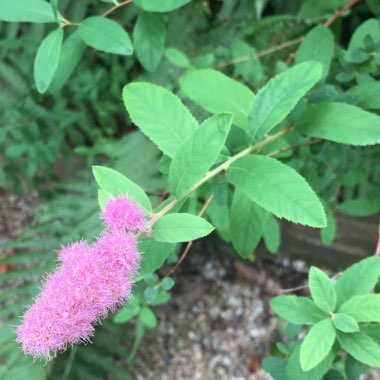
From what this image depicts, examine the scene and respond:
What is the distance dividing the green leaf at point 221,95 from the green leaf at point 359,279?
254mm

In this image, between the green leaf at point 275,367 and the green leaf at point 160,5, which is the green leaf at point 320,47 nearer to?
the green leaf at point 160,5

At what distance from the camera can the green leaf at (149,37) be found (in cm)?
92

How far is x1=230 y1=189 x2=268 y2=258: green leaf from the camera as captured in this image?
0.85 m

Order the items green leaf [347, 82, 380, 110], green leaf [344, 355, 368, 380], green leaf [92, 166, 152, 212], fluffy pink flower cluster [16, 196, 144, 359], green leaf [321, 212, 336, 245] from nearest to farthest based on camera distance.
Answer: fluffy pink flower cluster [16, 196, 144, 359] → green leaf [92, 166, 152, 212] → green leaf [344, 355, 368, 380] → green leaf [347, 82, 380, 110] → green leaf [321, 212, 336, 245]

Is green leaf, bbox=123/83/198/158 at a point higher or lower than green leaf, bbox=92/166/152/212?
higher

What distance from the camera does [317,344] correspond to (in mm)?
695

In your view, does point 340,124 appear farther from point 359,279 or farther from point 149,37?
point 149,37

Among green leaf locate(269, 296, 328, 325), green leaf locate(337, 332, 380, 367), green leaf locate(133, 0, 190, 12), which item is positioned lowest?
green leaf locate(269, 296, 328, 325)

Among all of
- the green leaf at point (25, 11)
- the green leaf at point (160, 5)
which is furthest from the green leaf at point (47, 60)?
the green leaf at point (160, 5)

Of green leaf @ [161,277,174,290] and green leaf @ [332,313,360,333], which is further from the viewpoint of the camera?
green leaf @ [161,277,174,290]

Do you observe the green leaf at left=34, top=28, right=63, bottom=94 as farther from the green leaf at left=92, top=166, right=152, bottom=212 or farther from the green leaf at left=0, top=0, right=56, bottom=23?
the green leaf at left=92, top=166, right=152, bottom=212

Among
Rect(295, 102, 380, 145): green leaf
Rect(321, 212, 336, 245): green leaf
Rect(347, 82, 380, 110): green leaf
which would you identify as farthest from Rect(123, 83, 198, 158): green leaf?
Rect(321, 212, 336, 245): green leaf

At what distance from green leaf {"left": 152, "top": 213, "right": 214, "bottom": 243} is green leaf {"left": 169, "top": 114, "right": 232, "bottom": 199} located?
1.8 inches

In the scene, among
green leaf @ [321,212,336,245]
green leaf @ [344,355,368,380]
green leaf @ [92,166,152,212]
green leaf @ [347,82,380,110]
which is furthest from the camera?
green leaf @ [321,212,336,245]
